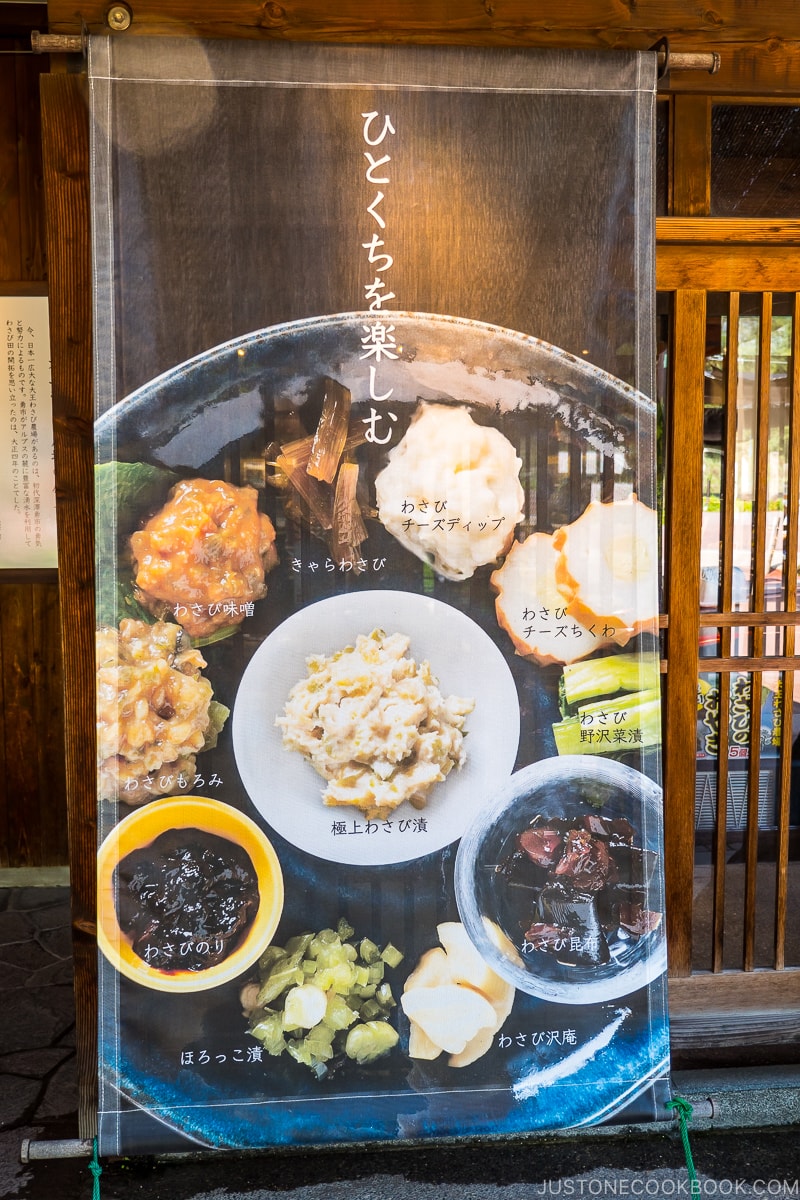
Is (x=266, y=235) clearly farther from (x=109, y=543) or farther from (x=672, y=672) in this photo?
(x=672, y=672)

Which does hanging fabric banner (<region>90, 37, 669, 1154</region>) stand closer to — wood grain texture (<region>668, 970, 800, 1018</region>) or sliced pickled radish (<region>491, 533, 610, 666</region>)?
sliced pickled radish (<region>491, 533, 610, 666</region>)

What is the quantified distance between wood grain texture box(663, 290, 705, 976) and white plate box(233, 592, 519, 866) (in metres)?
0.98

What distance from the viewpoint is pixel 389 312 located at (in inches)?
147

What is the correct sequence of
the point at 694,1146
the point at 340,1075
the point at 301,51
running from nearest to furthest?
the point at 301,51 < the point at 340,1075 < the point at 694,1146

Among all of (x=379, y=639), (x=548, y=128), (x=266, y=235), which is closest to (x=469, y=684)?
(x=379, y=639)

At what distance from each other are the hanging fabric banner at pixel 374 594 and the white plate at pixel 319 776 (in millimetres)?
14

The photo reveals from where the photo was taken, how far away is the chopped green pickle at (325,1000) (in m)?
3.83

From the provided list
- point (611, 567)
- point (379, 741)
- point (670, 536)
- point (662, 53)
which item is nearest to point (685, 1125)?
point (379, 741)

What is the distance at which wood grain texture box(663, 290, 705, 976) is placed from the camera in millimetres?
4273

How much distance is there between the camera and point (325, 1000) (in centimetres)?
386

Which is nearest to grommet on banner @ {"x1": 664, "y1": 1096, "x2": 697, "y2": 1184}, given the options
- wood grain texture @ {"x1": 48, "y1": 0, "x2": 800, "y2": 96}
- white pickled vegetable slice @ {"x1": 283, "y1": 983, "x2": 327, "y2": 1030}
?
white pickled vegetable slice @ {"x1": 283, "y1": 983, "x2": 327, "y2": 1030}

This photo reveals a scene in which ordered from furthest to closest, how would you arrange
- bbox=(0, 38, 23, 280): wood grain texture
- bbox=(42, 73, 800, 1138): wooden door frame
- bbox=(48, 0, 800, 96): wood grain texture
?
bbox=(0, 38, 23, 280): wood grain texture < bbox=(42, 73, 800, 1138): wooden door frame < bbox=(48, 0, 800, 96): wood grain texture

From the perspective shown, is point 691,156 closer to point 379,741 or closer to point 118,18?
point 118,18

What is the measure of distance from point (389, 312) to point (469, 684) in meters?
1.59
